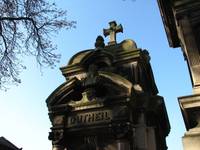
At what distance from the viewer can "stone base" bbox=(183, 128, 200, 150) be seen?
781 centimetres

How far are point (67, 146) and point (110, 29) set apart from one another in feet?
17.6

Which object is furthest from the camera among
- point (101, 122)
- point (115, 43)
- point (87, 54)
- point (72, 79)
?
point (115, 43)

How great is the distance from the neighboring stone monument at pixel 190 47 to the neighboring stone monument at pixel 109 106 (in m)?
1.86

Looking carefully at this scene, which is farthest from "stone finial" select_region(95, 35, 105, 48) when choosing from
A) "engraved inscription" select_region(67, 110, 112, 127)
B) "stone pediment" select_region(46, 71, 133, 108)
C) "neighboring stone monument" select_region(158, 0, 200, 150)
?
"engraved inscription" select_region(67, 110, 112, 127)

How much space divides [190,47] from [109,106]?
3110 mm

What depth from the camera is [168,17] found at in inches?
436

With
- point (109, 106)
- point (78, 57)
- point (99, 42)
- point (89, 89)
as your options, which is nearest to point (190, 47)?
point (109, 106)

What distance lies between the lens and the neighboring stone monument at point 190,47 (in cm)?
801

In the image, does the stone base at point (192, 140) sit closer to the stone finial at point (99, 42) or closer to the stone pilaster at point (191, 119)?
the stone pilaster at point (191, 119)

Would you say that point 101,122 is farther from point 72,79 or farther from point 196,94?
point 196,94

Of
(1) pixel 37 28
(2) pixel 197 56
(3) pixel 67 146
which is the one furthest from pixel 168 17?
(3) pixel 67 146

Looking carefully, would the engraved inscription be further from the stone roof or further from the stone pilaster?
Answer: the stone roof

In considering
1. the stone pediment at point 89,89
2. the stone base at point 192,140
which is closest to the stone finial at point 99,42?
the stone pediment at point 89,89

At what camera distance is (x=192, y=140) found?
7.86 metres
